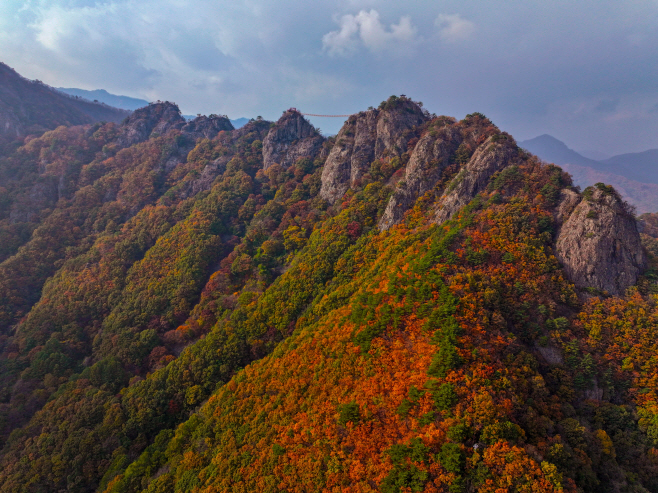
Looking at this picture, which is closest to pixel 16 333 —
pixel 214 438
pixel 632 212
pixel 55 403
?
pixel 55 403

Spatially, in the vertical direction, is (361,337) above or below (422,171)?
below

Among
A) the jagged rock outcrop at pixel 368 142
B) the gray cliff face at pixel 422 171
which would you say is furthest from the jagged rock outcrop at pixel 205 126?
the gray cliff face at pixel 422 171

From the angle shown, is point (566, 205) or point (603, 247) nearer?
point (603, 247)

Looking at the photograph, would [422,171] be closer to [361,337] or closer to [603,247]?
[603,247]

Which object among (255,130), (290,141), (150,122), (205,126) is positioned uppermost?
(150,122)

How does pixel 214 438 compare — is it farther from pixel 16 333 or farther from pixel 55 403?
pixel 16 333

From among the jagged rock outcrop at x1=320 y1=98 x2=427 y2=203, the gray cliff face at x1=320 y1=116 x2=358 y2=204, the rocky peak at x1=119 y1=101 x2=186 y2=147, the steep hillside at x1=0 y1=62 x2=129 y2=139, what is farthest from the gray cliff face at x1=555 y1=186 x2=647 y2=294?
the steep hillside at x1=0 y1=62 x2=129 y2=139

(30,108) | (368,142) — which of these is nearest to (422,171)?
(368,142)
